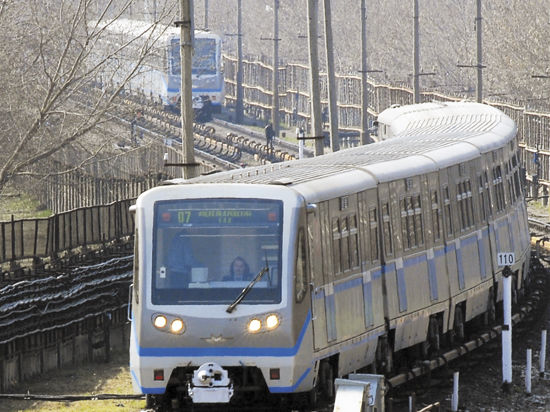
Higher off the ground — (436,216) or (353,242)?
(353,242)

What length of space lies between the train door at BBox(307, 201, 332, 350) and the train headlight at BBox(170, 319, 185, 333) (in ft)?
4.64

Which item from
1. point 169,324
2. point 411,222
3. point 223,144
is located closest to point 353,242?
point 411,222

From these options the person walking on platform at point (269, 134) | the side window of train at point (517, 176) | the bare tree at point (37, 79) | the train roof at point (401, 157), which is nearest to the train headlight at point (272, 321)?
the train roof at point (401, 157)

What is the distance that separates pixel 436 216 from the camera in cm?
2131

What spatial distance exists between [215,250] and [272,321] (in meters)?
0.92

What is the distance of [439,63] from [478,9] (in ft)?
153

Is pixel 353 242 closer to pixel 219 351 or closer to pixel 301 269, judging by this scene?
pixel 301 269

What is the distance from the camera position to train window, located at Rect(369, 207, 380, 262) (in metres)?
18.8

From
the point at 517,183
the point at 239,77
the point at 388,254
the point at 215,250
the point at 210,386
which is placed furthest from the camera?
the point at 239,77

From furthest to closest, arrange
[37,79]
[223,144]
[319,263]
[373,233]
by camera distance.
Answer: [223,144] → [37,79] → [373,233] → [319,263]

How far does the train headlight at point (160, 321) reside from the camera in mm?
15930

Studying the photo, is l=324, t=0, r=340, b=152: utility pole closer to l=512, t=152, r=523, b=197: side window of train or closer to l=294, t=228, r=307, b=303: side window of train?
l=512, t=152, r=523, b=197: side window of train

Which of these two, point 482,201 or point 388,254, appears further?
point 482,201

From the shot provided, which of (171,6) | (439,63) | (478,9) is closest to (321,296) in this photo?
(171,6)
